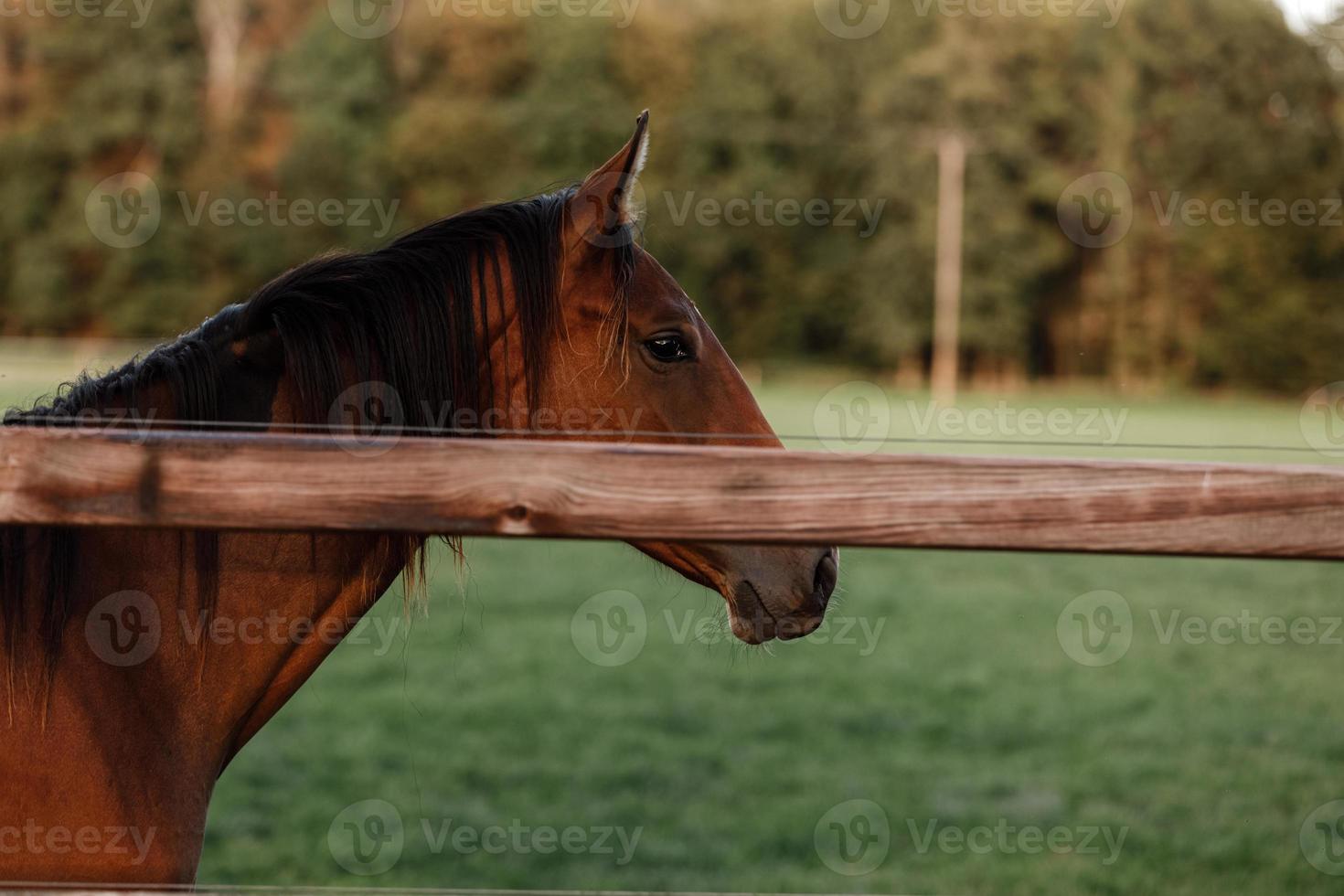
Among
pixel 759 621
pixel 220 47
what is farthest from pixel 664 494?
pixel 220 47

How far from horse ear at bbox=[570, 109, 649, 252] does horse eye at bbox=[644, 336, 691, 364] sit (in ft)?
0.72

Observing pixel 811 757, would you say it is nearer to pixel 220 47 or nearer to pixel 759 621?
pixel 759 621

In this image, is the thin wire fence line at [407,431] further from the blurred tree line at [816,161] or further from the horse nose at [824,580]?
the blurred tree line at [816,161]

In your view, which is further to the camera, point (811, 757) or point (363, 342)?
point (811, 757)

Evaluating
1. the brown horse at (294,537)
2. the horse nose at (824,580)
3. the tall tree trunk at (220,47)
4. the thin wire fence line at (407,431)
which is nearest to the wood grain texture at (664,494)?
the thin wire fence line at (407,431)

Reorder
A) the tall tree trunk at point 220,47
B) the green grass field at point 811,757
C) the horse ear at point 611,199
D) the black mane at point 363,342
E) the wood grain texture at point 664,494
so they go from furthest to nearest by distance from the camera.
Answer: the tall tree trunk at point 220,47
the green grass field at point 811,757
the horse ear at point 611,199
the black mane at point 363,342
the wood grain texture at point 664,494

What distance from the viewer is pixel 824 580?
2361 millimetres

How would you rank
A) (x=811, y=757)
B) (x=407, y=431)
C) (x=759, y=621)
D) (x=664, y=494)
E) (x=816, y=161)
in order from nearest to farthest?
(x=664, y=494) → (x=407, y=431) → (x=759, y=621) → (x=811, y=757) → (x=816, y=161)

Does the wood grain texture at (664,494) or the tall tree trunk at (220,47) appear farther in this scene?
the tall tree trunk at (220,47)

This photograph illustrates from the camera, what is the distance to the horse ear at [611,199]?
7.48 feet

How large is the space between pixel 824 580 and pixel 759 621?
16 cm

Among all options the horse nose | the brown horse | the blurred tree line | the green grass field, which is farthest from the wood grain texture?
the blurred tree line

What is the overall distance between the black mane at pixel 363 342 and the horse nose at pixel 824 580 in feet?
2.22

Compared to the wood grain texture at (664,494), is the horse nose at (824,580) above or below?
below
